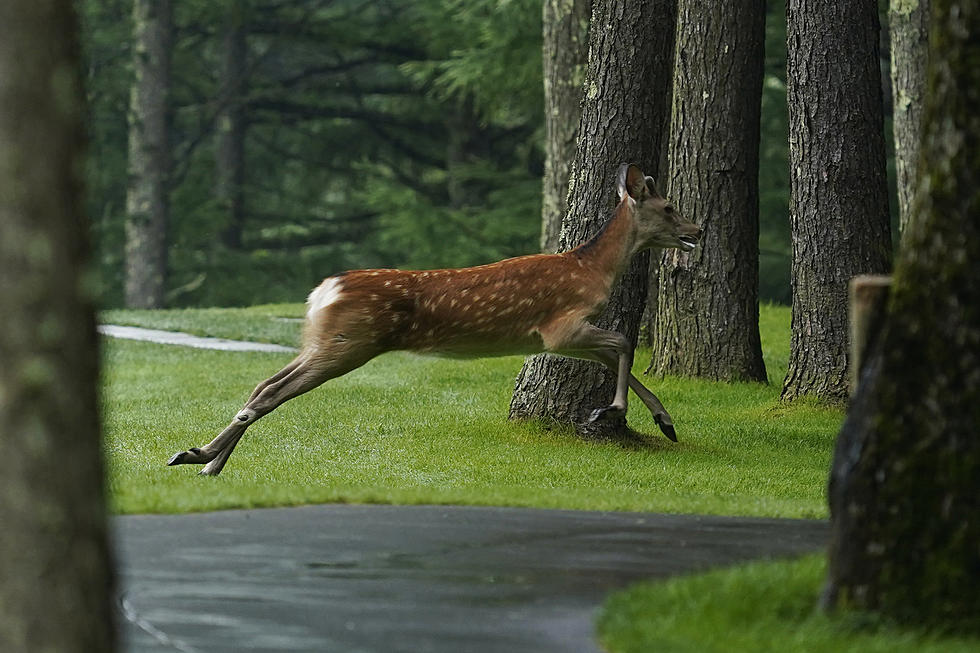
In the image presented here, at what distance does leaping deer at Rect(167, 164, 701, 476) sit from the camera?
10.6 m

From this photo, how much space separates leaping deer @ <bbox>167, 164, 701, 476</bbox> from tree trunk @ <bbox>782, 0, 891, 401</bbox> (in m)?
3.08

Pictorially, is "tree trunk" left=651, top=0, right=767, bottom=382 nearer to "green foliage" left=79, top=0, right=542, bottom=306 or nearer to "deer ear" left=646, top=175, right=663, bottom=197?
"deer ear" left=646, top=175, right=663, bottom=197

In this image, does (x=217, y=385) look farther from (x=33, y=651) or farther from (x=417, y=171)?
(x=417, y=171)

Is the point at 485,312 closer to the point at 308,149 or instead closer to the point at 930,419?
the point at 930,419

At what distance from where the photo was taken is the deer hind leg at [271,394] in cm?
1037

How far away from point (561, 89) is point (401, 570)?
1530 cm

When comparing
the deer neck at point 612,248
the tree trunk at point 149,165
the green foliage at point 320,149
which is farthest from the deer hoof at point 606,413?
the tree trunk at point 149,165

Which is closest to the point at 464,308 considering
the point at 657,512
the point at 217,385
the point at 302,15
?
the point at 657,512

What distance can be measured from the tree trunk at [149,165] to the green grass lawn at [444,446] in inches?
833

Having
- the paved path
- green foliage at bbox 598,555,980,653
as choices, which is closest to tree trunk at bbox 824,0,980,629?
green foliage at bbox 598,555,980,653

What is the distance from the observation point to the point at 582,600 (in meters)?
6.01

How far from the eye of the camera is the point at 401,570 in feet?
21.0

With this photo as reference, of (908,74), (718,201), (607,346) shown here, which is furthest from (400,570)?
(908,74)

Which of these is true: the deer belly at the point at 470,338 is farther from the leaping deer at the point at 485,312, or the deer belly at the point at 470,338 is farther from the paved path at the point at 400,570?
the paved path at the point at 400,570
